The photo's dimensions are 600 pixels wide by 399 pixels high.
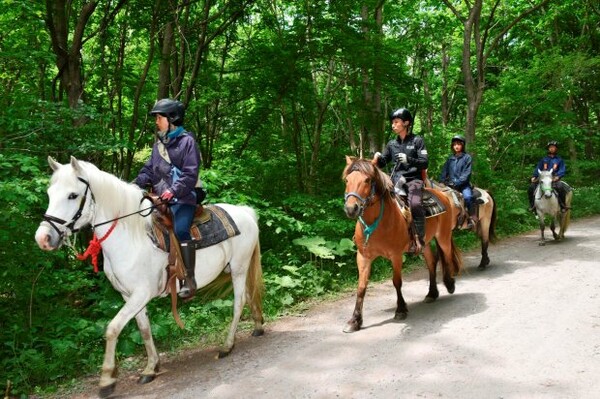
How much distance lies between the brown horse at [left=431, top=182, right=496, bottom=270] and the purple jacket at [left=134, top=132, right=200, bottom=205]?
450cm

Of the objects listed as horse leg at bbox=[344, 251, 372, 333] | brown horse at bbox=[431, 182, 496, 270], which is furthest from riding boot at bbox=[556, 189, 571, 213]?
horse leg at bbox=[344, 251, 372, 333]

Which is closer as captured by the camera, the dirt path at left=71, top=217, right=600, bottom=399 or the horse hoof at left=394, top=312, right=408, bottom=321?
the dirt path at left=71, top=217, right=600, bottom=399

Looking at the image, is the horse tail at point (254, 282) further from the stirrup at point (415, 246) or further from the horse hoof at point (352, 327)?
the stirrup at point (415, 246)

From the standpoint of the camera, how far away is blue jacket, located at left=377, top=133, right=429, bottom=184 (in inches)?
229

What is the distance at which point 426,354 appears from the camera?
13.9 feet

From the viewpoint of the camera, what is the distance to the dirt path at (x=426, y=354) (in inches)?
140

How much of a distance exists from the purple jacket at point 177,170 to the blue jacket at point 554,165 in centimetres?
1076

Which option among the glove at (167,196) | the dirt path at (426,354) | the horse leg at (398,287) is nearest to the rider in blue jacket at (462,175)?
the dirt path at (426,354)

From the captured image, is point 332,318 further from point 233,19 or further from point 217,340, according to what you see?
point 233,19

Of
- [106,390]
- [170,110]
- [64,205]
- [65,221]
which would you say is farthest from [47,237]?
[170,110]

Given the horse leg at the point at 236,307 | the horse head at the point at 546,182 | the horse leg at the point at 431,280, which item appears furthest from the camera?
the horse head at the point at 546,182

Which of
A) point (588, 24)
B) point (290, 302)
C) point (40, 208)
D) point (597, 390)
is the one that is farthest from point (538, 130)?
point (40, 208)

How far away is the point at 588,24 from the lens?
20.7 metres

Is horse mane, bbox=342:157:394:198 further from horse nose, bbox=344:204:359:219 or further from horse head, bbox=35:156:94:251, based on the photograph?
horse head, bbox=35:156:94:251
